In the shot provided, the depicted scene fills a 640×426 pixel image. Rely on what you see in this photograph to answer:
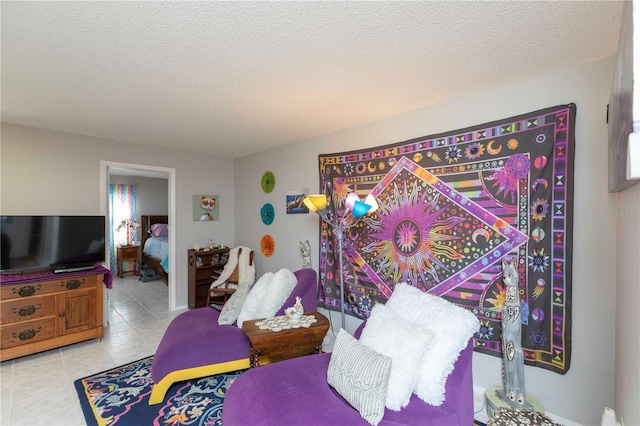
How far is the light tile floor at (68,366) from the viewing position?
2.11 meters

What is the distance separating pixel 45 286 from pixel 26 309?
0.80 ft

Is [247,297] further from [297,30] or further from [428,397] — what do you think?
[297,30]

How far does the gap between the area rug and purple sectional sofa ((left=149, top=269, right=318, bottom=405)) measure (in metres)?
0.13

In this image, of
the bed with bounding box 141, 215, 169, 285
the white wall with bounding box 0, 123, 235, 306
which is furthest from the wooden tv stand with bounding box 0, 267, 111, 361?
the bed with bounding box 141, 215, 169, 285

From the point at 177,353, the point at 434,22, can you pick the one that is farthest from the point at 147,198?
the point at 434,22

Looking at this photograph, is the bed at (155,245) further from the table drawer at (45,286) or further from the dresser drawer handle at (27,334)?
the dresser drawer handle at (27,334)

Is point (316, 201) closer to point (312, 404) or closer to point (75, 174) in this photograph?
point (312, 404)

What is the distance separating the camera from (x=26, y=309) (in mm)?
2877

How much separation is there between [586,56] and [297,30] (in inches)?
68.7

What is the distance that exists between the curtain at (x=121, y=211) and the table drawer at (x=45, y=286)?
3942 mm

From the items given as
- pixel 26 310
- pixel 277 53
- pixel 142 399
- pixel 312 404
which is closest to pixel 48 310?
pixel 26 310

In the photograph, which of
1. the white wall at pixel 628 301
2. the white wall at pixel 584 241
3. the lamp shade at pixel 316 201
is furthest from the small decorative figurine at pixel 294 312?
the white wall at pixel 628 301

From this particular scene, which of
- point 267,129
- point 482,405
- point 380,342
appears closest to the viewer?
point 380,342

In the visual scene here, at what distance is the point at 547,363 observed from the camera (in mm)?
1929
